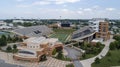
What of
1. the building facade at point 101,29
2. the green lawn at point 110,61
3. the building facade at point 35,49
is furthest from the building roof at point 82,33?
the green lawn at point 110,61

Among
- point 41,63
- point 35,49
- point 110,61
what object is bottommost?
point 110,61

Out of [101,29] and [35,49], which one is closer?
[35,49]

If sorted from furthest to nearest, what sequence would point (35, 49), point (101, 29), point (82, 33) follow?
point (101, 29) < point (82, 33) < point (35, 49)

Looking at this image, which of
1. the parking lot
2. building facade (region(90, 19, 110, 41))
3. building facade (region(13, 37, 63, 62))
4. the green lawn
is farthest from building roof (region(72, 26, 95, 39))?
the parking lot

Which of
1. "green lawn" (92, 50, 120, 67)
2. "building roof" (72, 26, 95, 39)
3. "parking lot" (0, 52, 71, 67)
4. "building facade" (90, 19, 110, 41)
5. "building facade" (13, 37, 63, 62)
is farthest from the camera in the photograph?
"building facade" (90, 19, 110, 41)

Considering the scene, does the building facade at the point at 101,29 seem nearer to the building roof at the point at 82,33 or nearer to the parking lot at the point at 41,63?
the building roof at the point at 82,33

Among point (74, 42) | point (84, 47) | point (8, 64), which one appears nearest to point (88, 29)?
point (74, 42)

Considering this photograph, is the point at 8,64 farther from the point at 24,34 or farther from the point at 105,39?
the point at 105,39

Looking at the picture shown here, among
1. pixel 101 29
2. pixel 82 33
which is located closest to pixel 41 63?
pixel 82 33

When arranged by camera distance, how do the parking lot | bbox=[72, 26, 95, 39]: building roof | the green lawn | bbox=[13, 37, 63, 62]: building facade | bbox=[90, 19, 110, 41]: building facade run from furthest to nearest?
bbox=[90, 19, 110, 41]: building facade → bbox=[72, 26, 95, 39]: building roof → bbox=[13, 37, 63, 62]: building facade → the green lawn → the parking lot

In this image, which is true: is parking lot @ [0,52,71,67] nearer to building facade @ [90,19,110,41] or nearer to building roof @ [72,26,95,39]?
building roof @ [72,26,95,39]

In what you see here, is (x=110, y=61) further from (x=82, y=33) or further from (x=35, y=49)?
(x=82, y=33)
